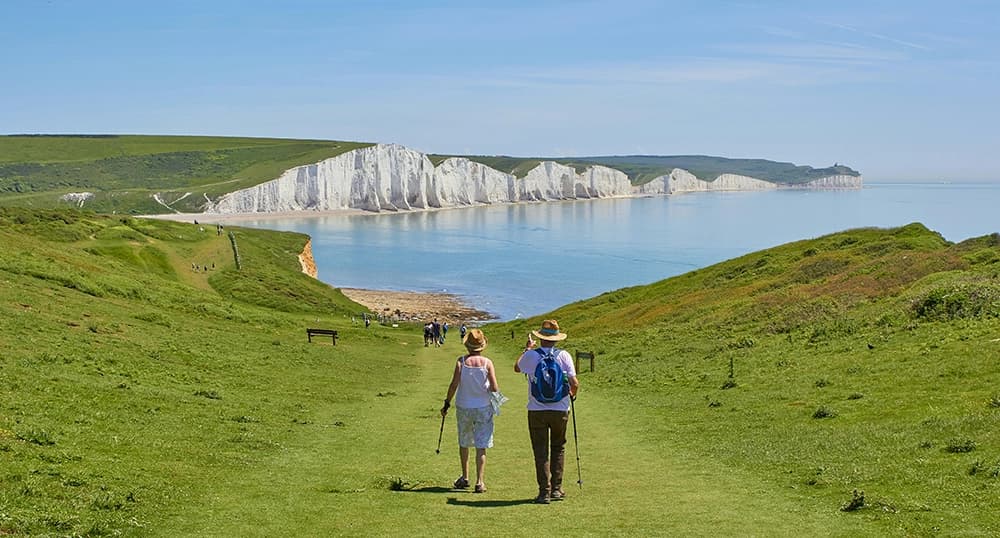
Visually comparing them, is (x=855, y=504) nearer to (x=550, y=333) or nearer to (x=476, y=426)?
(x=550, y=333)

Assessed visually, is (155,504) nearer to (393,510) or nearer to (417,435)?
(393,510)

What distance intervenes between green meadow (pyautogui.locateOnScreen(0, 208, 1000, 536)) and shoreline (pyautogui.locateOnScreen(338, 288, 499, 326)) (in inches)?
1554

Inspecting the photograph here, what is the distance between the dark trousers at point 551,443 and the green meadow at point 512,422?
39cm

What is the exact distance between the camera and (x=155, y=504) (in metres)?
10.8

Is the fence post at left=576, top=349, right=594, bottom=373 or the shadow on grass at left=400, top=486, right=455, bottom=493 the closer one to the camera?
the shadow on grass at left=400, top=486, right=455, bottom=493

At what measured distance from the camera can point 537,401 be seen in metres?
11.8

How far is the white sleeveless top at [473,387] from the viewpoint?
1215 cm

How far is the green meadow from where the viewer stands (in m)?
10.6

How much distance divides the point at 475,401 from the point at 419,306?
269ft

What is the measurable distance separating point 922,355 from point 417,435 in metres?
12.9

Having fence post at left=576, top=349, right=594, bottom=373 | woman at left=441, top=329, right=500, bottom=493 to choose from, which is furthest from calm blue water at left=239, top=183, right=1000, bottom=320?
woman at left=441, top=329, right=500, bottom=493

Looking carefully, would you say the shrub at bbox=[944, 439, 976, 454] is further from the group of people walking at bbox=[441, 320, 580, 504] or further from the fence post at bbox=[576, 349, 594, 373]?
the fence post at bbox=[576, 349, 594, 373]

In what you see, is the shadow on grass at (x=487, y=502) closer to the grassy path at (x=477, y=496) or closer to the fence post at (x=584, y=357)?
the grassy path at (x=477, y=496)

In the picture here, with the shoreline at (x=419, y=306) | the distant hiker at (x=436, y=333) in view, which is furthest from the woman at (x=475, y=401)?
the shoreline at (x=419, y=306)
